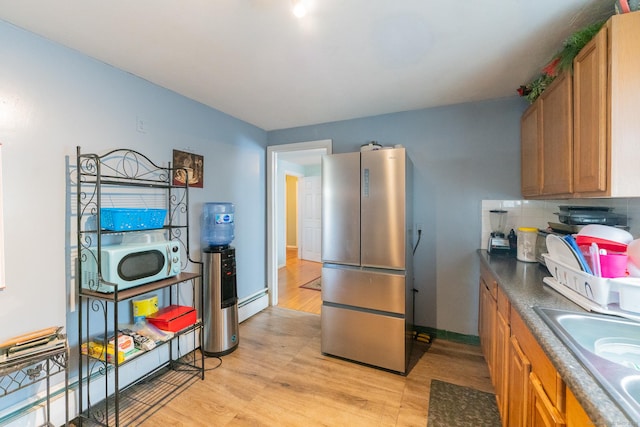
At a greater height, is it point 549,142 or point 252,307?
point 549,142

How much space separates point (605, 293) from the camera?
1152 mm

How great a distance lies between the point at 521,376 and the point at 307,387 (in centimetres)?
142

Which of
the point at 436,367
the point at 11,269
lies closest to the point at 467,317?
the point at 436,367

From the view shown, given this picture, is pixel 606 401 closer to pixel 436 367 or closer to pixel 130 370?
pixel 436 367

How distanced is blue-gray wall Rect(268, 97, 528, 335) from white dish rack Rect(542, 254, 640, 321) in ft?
4.34

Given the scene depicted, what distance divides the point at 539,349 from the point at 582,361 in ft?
0.81

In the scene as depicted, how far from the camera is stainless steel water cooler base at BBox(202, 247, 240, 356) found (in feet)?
8.04

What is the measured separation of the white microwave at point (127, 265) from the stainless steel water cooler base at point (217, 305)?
543mm

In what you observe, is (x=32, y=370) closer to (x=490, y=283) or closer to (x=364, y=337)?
(x=364, y=337)

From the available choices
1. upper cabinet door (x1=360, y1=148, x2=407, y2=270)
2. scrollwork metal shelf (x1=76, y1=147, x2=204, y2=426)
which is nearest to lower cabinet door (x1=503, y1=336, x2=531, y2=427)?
upper cabinet door (x1=360, y1=148, x2=407, y2=270)

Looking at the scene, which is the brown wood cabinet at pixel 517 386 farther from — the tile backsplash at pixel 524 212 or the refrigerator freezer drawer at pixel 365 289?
the tile backsplash at pixel 524 212

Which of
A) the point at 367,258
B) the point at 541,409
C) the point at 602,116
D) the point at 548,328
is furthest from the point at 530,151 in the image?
the point at 541,409

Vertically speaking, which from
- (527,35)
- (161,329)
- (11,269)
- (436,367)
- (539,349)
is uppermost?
(527,35)

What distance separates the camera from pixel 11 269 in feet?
4.86
